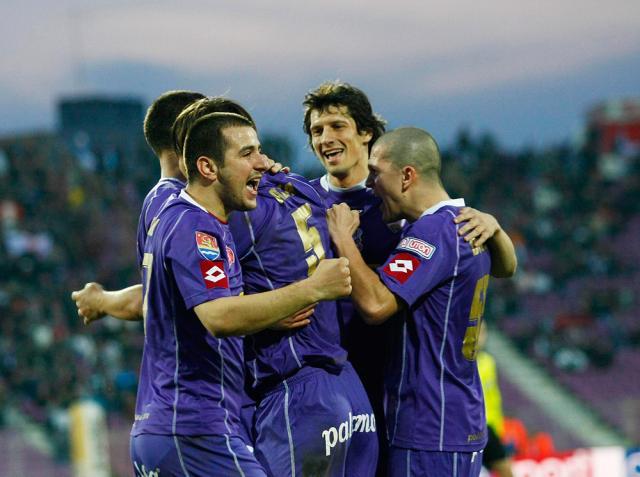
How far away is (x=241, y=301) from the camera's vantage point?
3.60m

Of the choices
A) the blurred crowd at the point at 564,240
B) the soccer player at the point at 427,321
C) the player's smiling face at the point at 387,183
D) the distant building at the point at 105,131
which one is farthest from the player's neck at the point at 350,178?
the distant building at the point at 105,131

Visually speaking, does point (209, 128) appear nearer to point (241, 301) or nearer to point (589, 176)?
point (241, 301)

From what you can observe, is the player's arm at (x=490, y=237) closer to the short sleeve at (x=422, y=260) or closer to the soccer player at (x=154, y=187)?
the short sleeve at (x=422, y=260)

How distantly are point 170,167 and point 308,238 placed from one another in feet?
2.32

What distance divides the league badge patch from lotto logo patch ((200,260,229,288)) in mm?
25

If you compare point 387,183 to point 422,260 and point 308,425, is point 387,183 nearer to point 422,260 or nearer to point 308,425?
point 422,260

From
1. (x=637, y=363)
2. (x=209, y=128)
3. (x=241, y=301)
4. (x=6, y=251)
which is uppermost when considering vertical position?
(x=209, y=128)

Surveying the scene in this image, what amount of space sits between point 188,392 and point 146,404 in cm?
21

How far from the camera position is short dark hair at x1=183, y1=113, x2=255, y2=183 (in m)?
3.86

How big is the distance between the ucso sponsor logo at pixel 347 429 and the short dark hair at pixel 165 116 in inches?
56.2

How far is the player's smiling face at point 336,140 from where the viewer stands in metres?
4.93

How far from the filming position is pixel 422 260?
4270 mm

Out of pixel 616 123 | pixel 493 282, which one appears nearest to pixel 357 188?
pixel 493 282

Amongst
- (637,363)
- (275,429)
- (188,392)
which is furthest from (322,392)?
(637,363)
